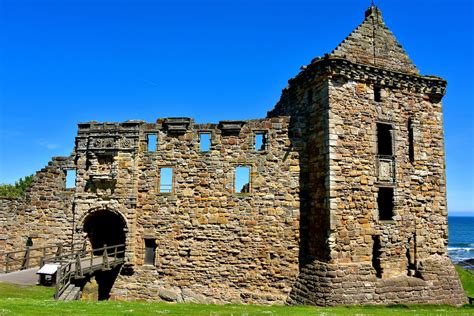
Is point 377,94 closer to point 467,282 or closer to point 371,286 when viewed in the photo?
point 371,286

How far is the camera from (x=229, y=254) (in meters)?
17.6

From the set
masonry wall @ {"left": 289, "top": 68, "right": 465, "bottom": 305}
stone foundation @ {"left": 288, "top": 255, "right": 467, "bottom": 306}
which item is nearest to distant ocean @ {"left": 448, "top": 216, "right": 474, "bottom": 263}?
stone foundation @ {"left": 288, "top": 255, "right": 467, "bottom": 306}

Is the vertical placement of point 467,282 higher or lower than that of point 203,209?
lower

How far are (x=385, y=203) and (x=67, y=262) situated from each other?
13.4 m

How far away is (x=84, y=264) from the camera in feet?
56.4

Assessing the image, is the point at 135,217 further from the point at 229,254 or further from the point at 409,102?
the point at 409,102

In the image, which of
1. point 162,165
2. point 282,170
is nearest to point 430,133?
point 282,170

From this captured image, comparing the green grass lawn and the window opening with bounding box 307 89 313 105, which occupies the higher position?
the window opening with bounding box 307 89 313 105

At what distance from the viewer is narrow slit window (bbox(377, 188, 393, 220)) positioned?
17.0 m

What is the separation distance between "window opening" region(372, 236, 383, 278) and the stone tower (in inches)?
1.6

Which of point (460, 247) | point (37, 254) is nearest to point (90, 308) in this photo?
point (37, 254)

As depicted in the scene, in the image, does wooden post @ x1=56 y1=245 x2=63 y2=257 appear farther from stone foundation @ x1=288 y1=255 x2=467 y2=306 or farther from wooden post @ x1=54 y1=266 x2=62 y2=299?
stone foundation @ x1=288 y1=255 x2=467 y2=306

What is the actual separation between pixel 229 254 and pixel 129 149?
6.55 metres

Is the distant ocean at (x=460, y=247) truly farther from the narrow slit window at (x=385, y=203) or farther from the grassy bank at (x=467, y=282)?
the narrow slit window at (x=385, y=203)
